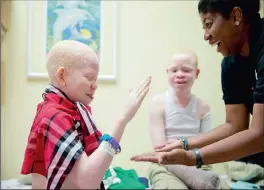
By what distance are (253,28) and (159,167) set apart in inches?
25.4

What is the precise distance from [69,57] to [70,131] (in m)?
0.14

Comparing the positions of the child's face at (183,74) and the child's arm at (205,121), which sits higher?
the child's face at (183,74)

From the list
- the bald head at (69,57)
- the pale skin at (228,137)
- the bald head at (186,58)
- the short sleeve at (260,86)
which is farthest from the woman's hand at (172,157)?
the bald head at (186,58)

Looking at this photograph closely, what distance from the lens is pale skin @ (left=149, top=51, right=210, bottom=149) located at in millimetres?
1365

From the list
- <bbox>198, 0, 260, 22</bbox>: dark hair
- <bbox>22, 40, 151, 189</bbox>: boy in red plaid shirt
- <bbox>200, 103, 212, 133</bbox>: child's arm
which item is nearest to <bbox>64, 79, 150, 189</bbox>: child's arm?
<bbox>22, 40, 151, 189</bbox>: boy in red plaid shirt

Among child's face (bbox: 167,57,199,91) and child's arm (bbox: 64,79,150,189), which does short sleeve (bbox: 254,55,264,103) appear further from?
child's face (bbox: 167,57,199,91)

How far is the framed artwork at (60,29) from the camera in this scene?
3.23 feet

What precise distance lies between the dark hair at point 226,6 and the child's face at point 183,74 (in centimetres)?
51

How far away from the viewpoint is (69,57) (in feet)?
2.00

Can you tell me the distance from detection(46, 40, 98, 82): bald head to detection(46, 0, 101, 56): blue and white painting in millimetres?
315

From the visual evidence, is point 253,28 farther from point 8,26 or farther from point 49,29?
point 8,26

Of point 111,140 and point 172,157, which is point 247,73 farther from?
point 111,140

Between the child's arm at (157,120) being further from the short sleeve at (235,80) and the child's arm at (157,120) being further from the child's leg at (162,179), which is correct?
the short sleeve at (235,80)

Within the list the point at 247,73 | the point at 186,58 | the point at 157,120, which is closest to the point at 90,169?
the point at 247,73
